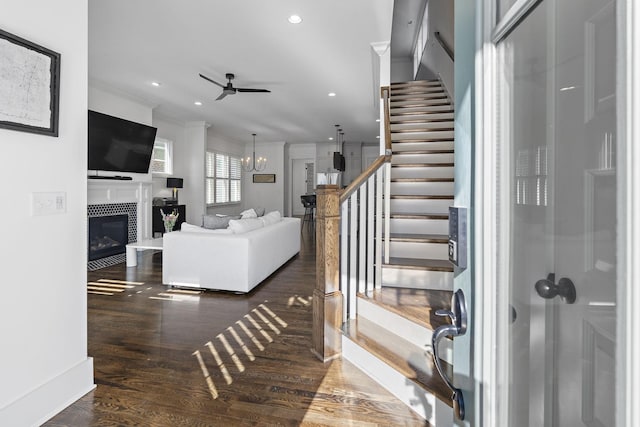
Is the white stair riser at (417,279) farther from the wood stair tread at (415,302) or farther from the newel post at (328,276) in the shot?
the newel post at (328,276)

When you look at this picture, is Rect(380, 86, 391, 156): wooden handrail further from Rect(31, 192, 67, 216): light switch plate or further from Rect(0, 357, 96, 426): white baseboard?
Rect(0, 357, 96, 426): white baseboard

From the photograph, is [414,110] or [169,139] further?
[169,139]

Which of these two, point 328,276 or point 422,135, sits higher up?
point 422,135

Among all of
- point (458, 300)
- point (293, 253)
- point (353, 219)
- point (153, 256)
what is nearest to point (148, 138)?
point (153, 256)

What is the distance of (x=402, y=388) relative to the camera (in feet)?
6.56

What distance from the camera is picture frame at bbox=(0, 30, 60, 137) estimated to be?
5.41 feet

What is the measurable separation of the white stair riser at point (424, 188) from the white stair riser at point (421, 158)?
48 centimetres

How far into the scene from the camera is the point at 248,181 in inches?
467

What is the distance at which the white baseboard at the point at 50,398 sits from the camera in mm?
1701

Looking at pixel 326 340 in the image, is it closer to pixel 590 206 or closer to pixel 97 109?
pixel 590 206

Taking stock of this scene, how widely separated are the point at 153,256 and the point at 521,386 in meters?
6.64

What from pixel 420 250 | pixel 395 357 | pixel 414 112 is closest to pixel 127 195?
pixel 414 112

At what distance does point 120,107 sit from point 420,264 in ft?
18.1

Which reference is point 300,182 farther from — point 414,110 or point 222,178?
point 414,110
